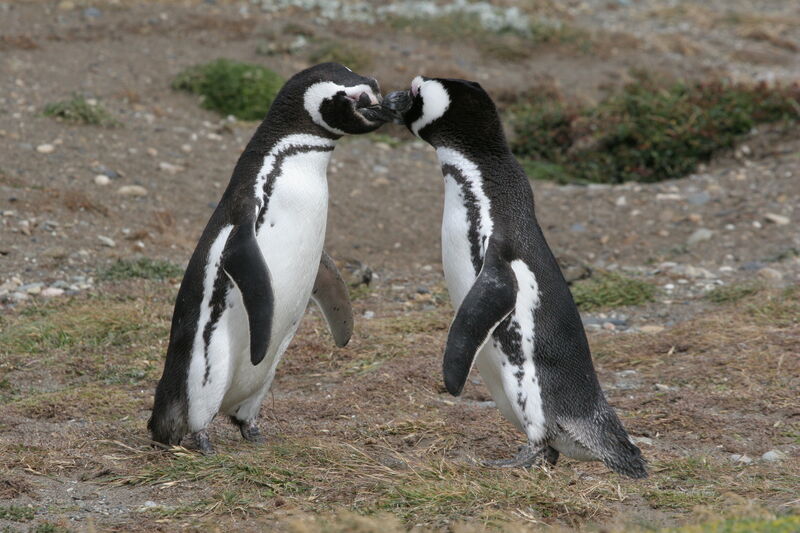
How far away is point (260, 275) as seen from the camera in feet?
12.6

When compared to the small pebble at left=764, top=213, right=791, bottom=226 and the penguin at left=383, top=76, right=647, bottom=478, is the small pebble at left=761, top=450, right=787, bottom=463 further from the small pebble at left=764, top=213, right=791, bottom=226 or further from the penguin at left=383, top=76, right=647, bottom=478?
the small pebble at left=764, top=213, right=791, bottom=226

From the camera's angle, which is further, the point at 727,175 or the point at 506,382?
the point at 727,175

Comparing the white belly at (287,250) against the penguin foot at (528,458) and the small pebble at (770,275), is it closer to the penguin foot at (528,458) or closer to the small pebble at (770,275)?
the penguin foot at (528,458)

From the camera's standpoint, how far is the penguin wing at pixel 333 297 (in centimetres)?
474

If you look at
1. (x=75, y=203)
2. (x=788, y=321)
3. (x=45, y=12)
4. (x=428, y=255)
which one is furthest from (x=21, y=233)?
(x=45, y=12)

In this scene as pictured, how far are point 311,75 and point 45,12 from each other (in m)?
9.04

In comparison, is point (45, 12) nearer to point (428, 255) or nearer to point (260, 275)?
point (428, 255)

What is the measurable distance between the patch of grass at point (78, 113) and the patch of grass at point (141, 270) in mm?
2641

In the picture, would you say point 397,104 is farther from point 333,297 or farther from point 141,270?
point 141,270

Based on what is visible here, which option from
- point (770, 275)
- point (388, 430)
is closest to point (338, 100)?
point (388, 430)

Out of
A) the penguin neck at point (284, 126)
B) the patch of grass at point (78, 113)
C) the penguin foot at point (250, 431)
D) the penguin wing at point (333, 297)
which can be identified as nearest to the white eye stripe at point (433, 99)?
the penguin neck at point (284, 126)

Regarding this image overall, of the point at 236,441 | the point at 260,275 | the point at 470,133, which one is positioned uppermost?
the point at 470,133

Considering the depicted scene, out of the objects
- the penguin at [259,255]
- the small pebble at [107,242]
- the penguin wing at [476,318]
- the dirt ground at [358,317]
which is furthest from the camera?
the small pebble at [107,242]

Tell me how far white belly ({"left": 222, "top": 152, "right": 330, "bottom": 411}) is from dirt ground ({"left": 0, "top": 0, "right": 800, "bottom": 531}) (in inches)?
12.4
